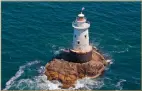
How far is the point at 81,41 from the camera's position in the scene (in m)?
61.8

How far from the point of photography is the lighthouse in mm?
60750

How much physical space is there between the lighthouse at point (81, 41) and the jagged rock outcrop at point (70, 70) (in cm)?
102

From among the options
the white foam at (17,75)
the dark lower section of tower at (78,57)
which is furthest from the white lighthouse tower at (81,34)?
the white foam at (17,75)

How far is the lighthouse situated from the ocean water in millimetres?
3321

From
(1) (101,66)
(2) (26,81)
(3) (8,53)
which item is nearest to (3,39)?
(3) (8,53)

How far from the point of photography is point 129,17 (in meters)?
78.1

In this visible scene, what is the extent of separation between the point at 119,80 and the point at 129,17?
19136mm

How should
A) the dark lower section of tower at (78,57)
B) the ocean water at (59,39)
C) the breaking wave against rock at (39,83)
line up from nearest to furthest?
the breaking wave against rock at (39,83) < the ocean water at (59,39) < the dark lower section of tower at (78,57)

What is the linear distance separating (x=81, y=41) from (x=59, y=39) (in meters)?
9.76

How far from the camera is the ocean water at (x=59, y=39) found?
6188 centimetres

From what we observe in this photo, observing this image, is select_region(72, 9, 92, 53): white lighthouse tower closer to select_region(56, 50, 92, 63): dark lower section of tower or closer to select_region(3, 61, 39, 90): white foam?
select_region(56, 50, 92, 63): dark lower section of tower

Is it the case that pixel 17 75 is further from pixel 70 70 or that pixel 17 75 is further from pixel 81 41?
pixel 81 41

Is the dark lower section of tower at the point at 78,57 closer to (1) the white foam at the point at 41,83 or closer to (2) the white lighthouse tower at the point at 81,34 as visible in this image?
(2) the white lighthouse tower at the point at 81,34

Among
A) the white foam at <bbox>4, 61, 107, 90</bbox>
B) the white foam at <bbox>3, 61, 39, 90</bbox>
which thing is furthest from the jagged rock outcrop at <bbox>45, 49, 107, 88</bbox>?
the white foam at <bbox>3, 61, 39, 90</bbox>
